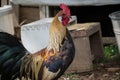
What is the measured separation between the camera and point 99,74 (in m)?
6.40

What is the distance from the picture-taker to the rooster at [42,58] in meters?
4.68

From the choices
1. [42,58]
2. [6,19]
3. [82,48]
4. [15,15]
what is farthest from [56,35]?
[15,15]

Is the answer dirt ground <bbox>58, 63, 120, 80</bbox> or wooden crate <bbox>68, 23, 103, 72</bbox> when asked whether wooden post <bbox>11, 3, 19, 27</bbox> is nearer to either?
wooden crate <bbox>68, 23, 103, 72</bbox>

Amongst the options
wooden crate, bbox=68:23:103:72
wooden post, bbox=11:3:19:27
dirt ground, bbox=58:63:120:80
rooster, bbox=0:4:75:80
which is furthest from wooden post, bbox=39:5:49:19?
rooster, bbox=0:4:75:80

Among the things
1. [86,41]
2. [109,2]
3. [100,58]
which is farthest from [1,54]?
[109,2]

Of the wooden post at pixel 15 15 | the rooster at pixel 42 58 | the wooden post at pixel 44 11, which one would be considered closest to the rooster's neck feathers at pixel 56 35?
the rooster at pixel 42 58

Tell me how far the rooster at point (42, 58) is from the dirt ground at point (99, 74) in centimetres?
158

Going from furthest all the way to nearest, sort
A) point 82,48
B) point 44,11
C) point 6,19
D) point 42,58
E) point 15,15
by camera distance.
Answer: point 15,15 < point 44,11 < point 6,19 < point 82,48 < point 42,58

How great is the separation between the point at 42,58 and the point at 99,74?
6.03ft

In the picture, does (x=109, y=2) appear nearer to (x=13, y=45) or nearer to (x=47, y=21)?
(x=47, y=21)

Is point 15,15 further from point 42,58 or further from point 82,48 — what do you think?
point 42,58

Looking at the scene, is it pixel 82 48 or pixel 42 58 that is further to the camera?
pixel 82 48

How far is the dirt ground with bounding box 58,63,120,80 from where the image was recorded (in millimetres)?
6293

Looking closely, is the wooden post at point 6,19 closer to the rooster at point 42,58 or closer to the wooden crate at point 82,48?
the wooden crate at point 82,48
